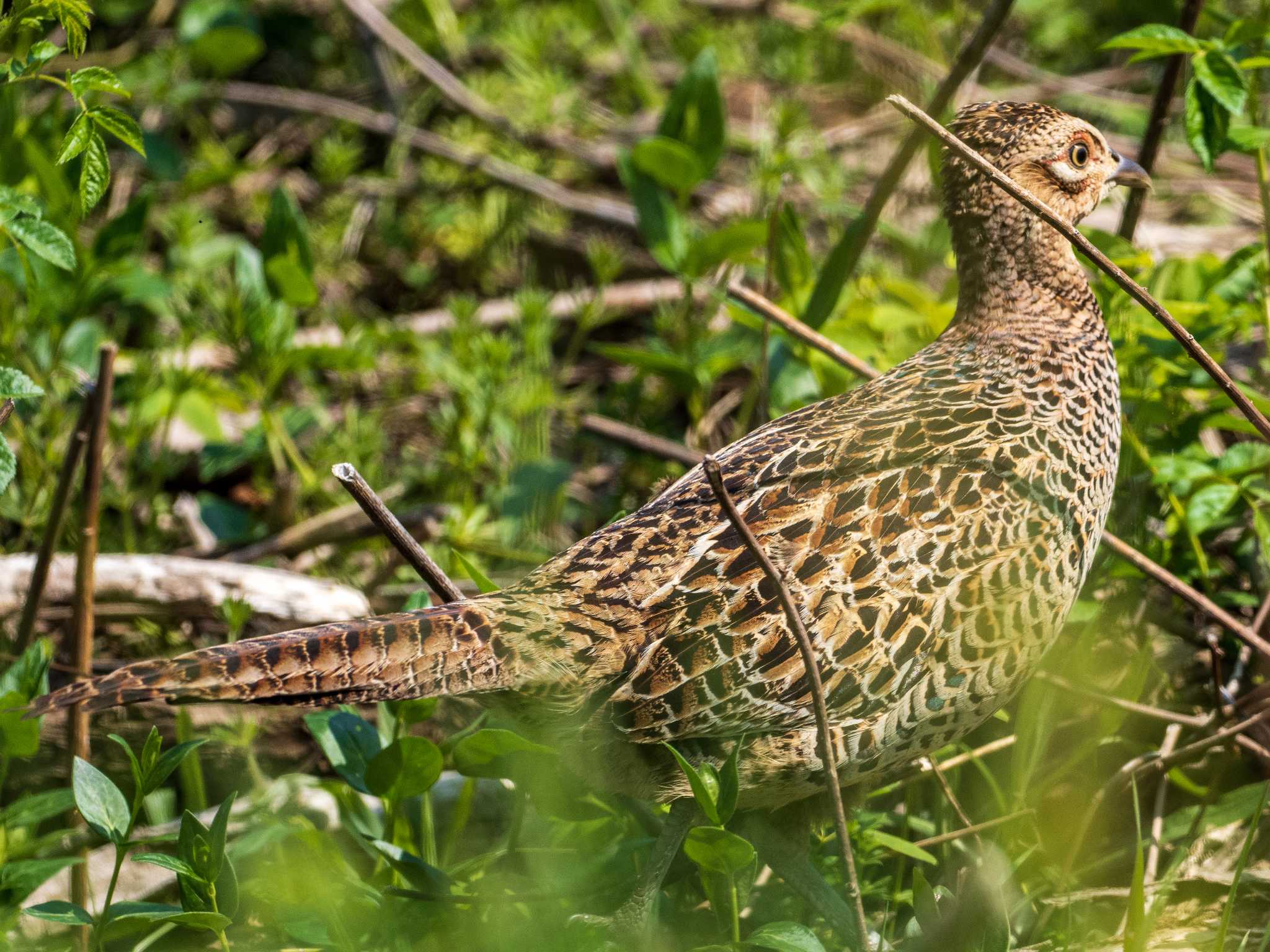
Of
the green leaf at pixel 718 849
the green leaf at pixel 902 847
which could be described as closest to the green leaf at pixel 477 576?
the green leaf at pixel 718 849

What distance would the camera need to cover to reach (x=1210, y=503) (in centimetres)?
409

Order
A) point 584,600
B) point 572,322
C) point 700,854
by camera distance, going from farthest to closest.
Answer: point 572,322 < point 584,600 < point 700,854

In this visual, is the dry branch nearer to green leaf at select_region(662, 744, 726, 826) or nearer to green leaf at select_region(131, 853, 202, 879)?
green leaf at select_region(131, 853, 202, 879)

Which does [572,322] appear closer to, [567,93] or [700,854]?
[567,93]

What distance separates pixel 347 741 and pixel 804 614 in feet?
4.33

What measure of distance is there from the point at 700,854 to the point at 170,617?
239 cm

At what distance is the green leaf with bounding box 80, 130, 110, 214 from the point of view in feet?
10.1

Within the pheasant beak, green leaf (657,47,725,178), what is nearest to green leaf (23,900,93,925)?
green leaf (657,47,725,178)

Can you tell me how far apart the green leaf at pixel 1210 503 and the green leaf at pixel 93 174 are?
10.4ft

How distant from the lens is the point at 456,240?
7.20 meters

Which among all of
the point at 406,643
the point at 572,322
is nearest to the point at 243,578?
the point at 406,643

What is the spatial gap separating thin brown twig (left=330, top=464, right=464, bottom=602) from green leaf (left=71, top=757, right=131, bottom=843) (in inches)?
34.7

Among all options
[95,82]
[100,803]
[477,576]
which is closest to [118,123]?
[95,82]

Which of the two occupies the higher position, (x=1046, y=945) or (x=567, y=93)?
(x=567, y=93)
